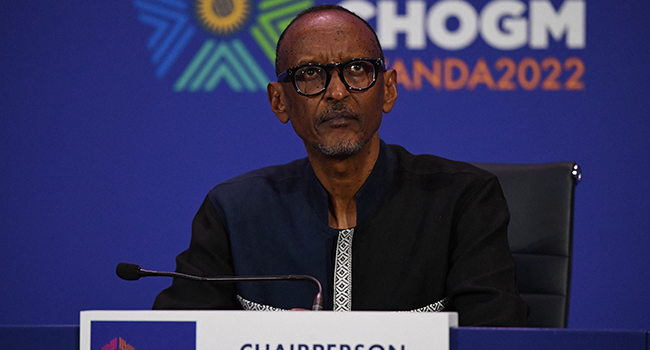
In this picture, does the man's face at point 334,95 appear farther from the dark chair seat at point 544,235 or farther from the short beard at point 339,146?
the dark chair seat at point 544,235

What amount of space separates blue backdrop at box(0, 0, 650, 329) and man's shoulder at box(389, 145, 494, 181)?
3.28ft

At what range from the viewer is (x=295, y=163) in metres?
1.68

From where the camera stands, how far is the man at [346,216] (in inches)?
55.8

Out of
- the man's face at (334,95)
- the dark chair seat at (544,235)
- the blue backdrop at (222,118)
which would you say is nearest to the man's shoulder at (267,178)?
the man's face at (334,95)

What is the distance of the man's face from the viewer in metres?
1.41

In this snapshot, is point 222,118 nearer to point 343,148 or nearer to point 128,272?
point 343,148

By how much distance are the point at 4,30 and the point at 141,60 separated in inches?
23.0

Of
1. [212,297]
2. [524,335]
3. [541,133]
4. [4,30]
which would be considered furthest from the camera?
[4,30]

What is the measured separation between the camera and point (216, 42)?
2.67 meters

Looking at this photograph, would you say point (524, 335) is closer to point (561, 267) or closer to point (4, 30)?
point (561, 267)

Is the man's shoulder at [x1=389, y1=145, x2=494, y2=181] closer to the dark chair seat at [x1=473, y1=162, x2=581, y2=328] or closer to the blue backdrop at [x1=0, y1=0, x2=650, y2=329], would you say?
the dark chair seat at [x1=473, y1=162, x2=581, y2=328]

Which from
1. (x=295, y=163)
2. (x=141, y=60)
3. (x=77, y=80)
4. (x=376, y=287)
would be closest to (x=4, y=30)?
(x=77, y=80)

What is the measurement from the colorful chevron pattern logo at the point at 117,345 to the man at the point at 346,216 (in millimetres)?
623

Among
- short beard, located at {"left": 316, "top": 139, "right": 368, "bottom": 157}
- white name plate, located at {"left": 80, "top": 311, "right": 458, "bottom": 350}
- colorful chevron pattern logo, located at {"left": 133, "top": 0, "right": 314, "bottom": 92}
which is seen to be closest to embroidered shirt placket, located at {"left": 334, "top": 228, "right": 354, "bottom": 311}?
short beard, located at {"left": 316, "top": 139, "right": 368, "bottom": 157}
